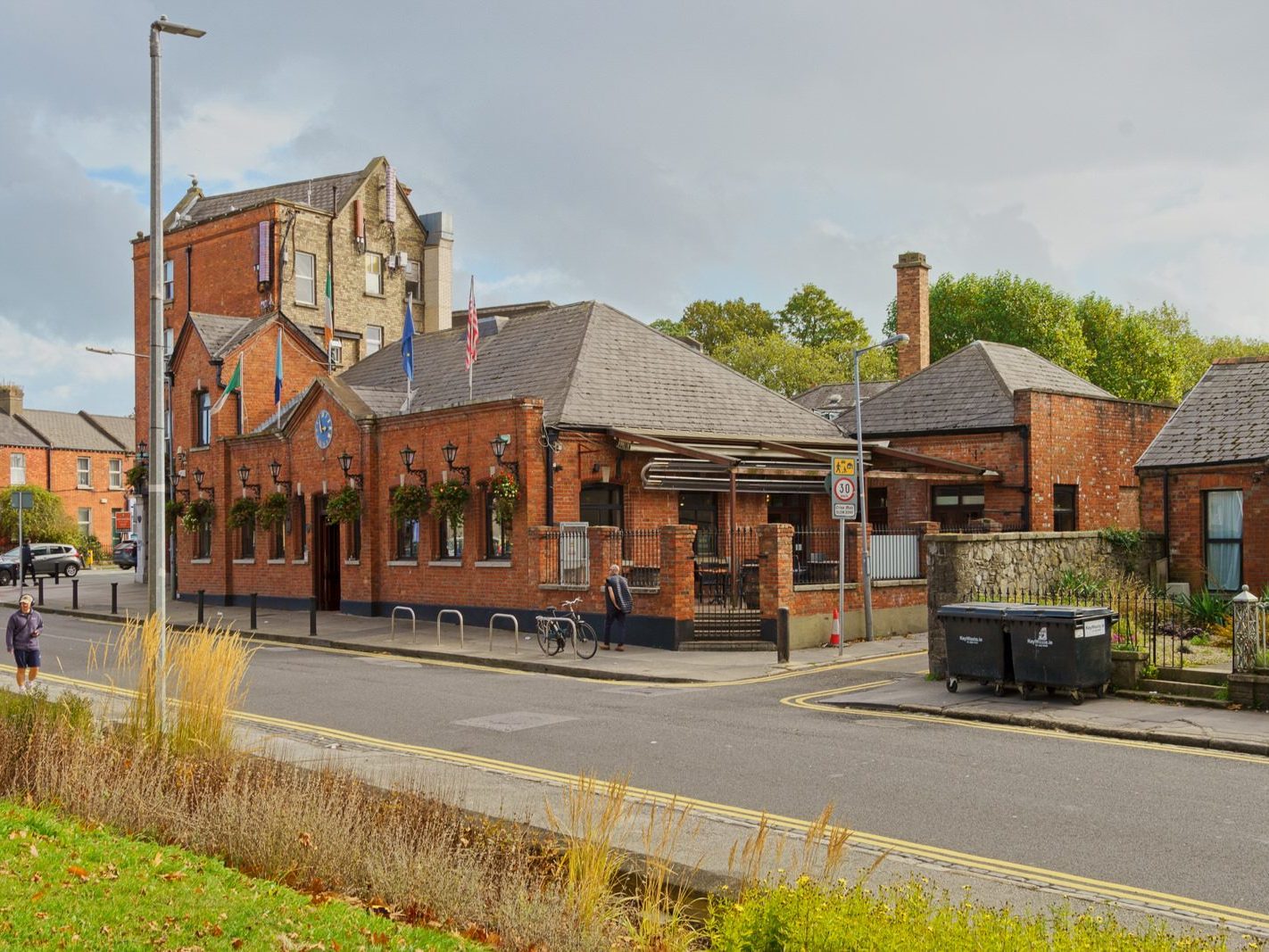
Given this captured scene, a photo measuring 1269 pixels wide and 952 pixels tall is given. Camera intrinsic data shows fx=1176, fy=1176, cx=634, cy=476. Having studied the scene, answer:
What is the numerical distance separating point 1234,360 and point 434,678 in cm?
1902

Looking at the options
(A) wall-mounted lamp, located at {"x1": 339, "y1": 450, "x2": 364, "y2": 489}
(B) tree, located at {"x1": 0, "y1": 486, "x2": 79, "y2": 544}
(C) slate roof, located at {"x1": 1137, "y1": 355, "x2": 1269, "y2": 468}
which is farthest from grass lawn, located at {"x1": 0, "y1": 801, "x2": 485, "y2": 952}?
(B) tree, located at {"x1": 0, "y1": 486, "x2": 79, "y2": 544}

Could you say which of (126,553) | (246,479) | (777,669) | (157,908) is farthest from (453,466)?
(126,553)

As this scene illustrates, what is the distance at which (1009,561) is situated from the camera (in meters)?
20.2

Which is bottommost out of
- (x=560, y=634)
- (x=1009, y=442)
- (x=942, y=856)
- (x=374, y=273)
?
(x=942, y=856)

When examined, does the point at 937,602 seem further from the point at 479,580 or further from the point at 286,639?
the point at 286,639

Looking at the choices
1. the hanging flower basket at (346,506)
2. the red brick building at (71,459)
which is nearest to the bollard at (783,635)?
the hanging flower basket at (346,506)

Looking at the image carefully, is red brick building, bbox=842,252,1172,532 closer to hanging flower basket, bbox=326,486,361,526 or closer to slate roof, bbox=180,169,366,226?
hanging flower basket, bbox=326,486,361,526

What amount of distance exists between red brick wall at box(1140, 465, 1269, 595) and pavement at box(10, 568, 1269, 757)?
544 cm

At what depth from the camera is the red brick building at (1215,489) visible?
22.8 meters

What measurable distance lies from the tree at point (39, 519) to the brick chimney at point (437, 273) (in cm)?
2828

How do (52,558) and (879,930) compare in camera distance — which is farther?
(52,558)

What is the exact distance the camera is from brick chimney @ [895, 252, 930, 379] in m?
40.7

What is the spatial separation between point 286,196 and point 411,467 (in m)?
26.5

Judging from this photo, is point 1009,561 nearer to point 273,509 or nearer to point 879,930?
point 879,930
